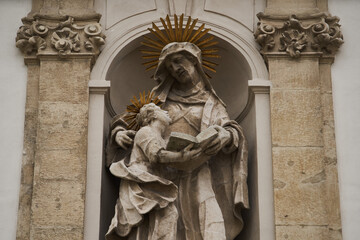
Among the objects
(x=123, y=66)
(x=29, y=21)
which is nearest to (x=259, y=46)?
(x=123, y=66)

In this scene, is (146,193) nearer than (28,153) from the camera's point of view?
Yes

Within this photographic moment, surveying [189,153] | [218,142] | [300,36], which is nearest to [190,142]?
[189,153]

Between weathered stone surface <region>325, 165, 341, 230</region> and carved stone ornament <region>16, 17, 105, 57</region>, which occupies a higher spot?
→ carved stone ornament <region>16, 17, 105, 57</region>

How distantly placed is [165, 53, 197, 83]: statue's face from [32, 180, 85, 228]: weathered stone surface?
157 cm

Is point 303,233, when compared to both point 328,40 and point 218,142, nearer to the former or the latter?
point 218,142

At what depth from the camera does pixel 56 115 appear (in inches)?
435

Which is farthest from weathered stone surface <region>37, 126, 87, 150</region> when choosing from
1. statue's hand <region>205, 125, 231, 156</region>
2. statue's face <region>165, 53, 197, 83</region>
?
statue's hand <region>205, 125, 231, 156</region>

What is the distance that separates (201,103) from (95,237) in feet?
5.97

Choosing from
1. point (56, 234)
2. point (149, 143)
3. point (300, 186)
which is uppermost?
point (149, 143)

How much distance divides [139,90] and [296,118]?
78.0 inches

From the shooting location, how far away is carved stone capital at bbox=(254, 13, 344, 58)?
37.2 feet

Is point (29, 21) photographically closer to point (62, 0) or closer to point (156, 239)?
point (62, 0)

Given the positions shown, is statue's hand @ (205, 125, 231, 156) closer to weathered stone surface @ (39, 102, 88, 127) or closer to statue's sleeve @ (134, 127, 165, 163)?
statue's sleeve @ (134, 127, 165, 163)
